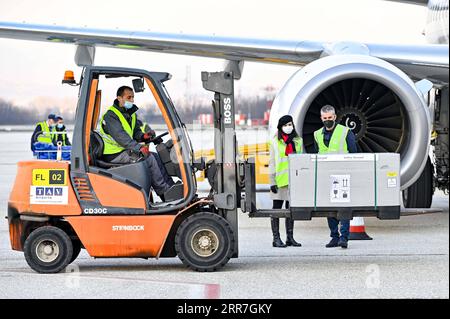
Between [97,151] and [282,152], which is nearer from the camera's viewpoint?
[97,151]

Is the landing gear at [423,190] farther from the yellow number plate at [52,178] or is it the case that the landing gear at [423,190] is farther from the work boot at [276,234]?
the yellow number plate at [52,178]

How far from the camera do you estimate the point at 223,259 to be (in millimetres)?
8969

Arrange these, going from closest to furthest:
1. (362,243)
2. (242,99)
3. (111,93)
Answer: (111,93) < (362,243) < (242,99)

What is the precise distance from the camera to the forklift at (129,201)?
29.6ft

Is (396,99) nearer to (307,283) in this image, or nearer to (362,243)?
(362,243)

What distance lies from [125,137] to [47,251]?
125 centimetres

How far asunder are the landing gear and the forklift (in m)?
5.64

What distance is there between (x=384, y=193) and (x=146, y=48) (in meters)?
6.91

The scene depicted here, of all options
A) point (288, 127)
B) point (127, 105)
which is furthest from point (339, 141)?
point (127, 105)

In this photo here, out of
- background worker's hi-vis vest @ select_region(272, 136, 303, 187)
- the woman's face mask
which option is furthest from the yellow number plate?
the woman's face mask

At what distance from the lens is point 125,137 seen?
918cm

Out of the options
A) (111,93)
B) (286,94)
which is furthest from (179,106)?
(286,94)

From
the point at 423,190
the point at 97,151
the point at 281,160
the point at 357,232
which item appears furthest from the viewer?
the point at 423,190

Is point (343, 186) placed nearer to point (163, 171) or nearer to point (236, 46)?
point (163, 171)
